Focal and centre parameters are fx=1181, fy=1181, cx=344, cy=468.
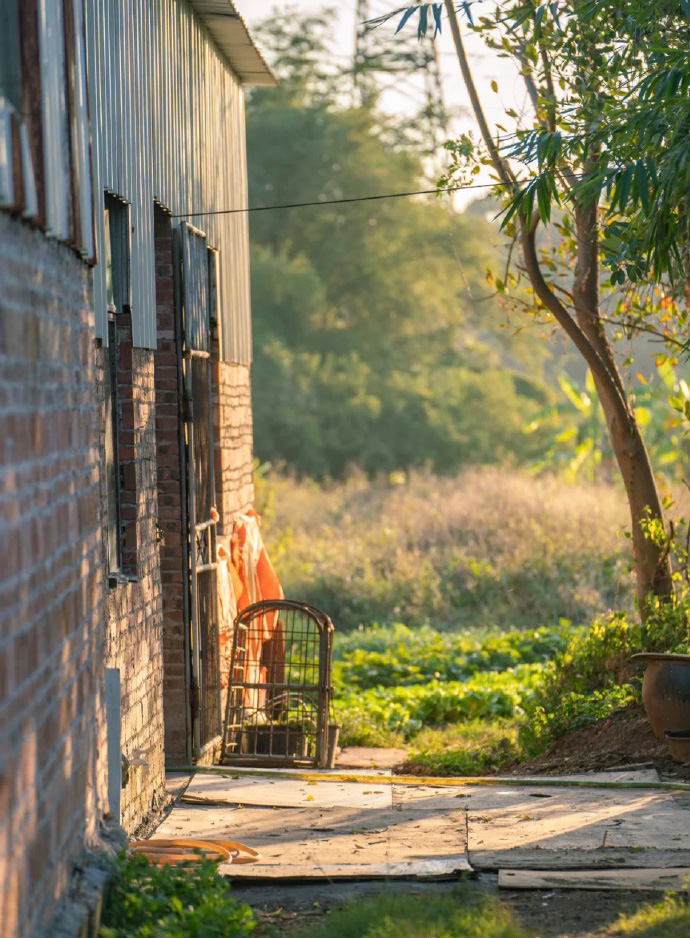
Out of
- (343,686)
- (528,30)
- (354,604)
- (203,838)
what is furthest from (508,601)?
(203,838)

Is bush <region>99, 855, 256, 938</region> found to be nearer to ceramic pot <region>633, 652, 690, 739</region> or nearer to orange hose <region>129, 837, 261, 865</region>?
orange hose <region>129, 837, 261, 865</region>

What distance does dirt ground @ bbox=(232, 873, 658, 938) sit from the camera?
13.9 ft

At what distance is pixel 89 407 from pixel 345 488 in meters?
24.1

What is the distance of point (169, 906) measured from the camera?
402 centimetres

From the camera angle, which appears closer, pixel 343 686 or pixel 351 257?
pixel 343 686

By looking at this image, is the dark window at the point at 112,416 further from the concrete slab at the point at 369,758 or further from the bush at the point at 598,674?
the bush at the point at 598,674

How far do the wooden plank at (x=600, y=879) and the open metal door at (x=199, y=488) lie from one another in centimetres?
331

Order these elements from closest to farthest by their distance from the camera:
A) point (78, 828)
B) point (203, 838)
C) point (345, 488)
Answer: point (78, 828) → point (203, 838) → point (345, 488)

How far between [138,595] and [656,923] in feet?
10.8

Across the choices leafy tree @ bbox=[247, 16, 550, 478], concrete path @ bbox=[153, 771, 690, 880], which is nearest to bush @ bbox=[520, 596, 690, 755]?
concrete path @ bbox=[153, 771, 690, 880]

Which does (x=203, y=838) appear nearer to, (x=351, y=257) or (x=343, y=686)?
(x=343, y=686)

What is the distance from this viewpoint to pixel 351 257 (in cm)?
3606

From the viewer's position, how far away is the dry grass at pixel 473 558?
1700 cm

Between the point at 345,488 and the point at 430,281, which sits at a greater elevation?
the point at 430,281
